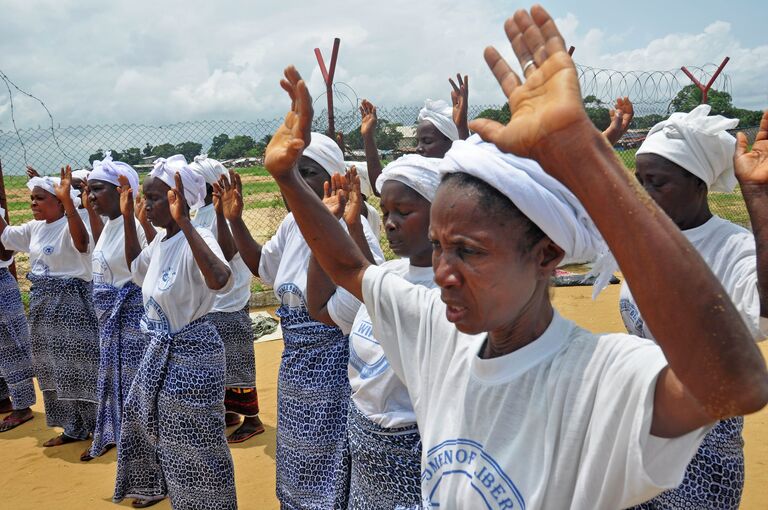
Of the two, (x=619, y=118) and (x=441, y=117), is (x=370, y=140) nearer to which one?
(x=441, y=117)

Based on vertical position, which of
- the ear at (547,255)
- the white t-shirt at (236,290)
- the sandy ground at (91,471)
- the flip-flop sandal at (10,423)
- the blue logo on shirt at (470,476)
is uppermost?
the ear at (547,255)

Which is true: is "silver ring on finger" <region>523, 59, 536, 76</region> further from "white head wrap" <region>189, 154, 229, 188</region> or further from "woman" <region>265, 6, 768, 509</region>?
"white head wrap" <region>189, 154, 229, 188</region>

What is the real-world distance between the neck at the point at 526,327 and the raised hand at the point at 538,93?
0.43 metres

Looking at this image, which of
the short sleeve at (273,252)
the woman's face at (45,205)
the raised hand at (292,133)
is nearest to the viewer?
the raised hand at (292,133)

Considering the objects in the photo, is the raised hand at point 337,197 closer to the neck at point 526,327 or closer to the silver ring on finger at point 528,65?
the neck at point 526,327

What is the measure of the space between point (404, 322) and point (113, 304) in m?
4.01

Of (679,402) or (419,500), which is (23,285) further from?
(679,402)

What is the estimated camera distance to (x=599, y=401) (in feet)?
4.04

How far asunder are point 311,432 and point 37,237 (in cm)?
390

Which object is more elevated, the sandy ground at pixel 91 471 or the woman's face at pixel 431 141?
the woman's face at pixel 431 141

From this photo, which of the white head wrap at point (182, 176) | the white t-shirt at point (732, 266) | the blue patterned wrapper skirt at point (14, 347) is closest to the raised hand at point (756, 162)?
the white t-shirt at point (732, 266)

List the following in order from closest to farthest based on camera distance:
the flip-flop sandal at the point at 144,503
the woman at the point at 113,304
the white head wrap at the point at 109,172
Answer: the flip-flop sandal at the point at 144,503 < the woman at the point at 113,304 < the white head wrap at the point at 109,172

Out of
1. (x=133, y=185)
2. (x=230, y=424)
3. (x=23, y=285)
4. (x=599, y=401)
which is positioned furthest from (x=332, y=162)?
(x=23, y=285)

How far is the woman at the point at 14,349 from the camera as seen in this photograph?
6492 millimetres
